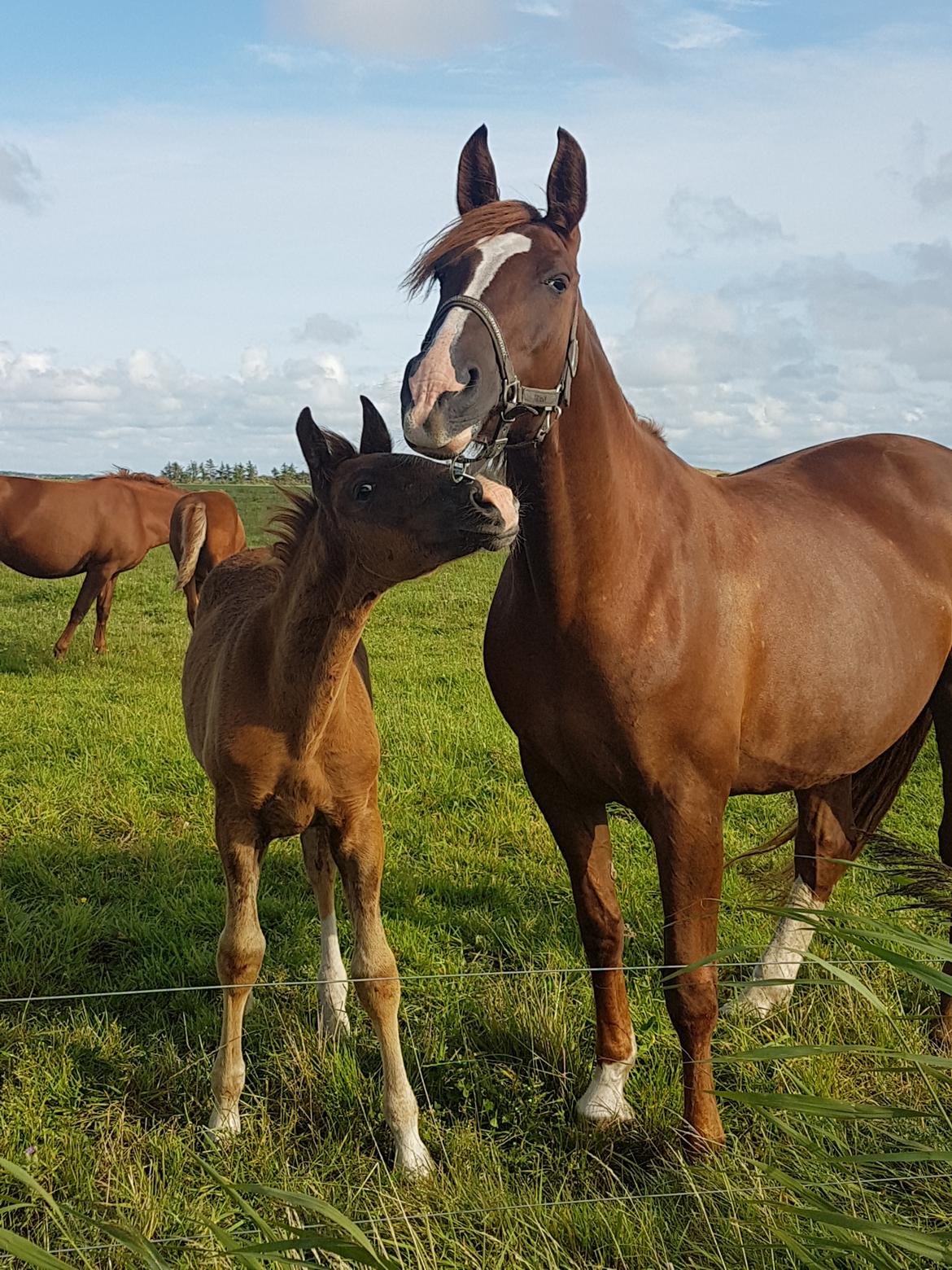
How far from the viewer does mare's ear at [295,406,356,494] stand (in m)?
2.90

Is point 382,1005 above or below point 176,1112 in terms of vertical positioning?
above

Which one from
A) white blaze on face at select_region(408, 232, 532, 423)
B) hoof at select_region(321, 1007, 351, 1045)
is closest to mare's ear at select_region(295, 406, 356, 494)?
white blaze on face at select_region(408, 232, 532, 423)

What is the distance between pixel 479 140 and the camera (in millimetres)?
2848

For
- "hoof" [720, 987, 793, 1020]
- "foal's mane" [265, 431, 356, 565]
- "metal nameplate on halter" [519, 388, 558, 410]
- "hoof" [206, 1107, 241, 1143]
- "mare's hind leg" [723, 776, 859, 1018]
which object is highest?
"metal nameplate on halter" [519, 388, 558, 410]

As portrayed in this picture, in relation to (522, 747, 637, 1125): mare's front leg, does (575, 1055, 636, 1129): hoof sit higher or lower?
lower

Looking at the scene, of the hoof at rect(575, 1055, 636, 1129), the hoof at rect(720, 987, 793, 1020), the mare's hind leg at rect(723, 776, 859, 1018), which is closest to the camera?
the hoof at rect(575, 1055, 636, 1129)

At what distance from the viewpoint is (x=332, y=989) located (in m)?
3.46

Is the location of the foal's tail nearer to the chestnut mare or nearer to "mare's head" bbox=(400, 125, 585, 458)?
the chestnut mare

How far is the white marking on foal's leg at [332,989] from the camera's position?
338 centimetres

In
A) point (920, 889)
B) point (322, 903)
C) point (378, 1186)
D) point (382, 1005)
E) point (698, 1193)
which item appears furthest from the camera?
point (322, 903)

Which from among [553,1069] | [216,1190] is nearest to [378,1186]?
[216,1190]

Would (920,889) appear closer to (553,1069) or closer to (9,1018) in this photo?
(553,1069)

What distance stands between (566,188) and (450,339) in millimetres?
683

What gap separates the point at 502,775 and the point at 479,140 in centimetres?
392
